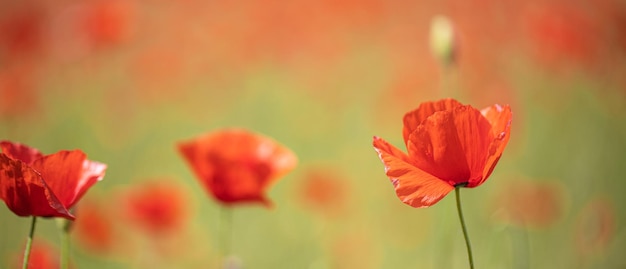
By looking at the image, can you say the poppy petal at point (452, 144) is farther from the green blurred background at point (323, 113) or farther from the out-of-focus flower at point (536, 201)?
the out-of-focus flower at point (536, 201)

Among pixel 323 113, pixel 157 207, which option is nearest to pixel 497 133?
pixel 157 207

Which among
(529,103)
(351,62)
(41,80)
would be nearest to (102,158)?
(41,80)

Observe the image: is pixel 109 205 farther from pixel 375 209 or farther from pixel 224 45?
pixel 224 45

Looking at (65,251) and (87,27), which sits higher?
(87,27)

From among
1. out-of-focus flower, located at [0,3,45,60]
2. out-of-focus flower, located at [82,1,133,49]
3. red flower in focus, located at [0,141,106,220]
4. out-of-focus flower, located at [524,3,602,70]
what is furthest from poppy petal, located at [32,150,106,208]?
out-of-focus flower, located at [0,3,45,60]

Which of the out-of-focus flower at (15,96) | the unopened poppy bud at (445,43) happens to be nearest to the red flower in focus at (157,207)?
the out-of-focus flower at (15,96)

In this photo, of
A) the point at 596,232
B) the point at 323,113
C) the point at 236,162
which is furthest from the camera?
the point at 323,113

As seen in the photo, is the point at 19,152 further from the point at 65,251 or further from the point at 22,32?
the point at 22,32

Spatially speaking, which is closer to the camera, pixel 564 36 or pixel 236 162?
pixel 236 162
